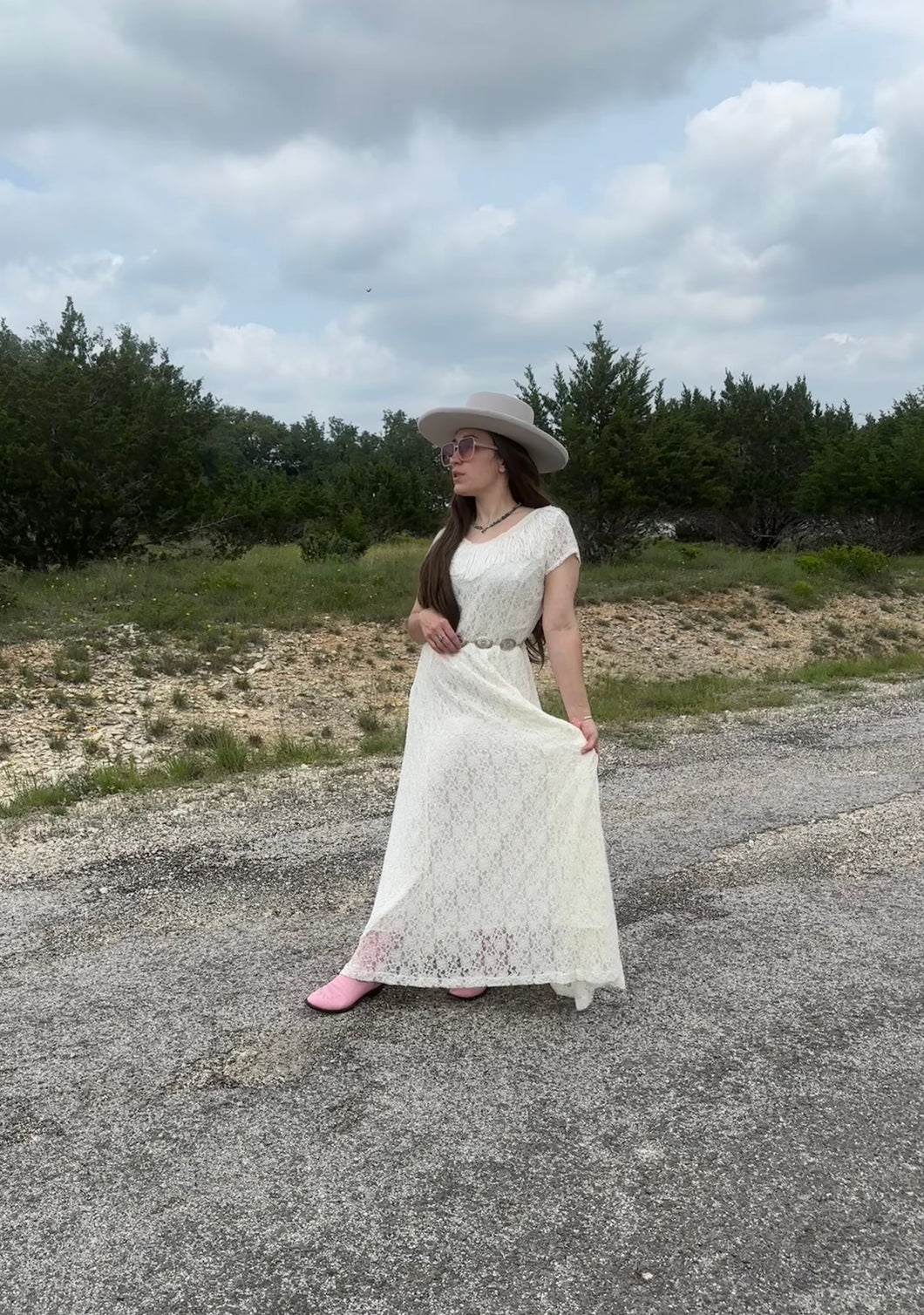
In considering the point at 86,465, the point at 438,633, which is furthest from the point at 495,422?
the point at 86,465

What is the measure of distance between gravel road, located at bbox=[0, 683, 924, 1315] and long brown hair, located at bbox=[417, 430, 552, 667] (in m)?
1.26

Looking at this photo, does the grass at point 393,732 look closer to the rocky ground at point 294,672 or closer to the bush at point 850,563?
the rocky ground at point 294,672

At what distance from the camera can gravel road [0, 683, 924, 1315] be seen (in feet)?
6.40

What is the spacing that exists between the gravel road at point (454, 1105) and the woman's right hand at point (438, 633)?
3.68ft

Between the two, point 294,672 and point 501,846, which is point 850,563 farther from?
point 501,846

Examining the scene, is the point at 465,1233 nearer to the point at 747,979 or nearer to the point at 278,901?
the point at 747,979

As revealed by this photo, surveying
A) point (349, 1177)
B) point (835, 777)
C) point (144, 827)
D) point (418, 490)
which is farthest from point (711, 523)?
point (349, 1177)

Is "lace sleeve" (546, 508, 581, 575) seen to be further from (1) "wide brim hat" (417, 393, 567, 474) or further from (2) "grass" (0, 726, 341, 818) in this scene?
(2) "grass" (0, 726, 341, 818)

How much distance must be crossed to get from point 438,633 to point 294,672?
25.6 feet

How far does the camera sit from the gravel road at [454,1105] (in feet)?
6.40

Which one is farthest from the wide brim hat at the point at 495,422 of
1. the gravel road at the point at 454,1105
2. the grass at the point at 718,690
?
the grass at the point at 718,690

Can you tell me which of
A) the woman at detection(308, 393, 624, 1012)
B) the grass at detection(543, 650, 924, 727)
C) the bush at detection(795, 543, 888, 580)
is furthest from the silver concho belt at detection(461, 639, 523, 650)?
the bush at detection(795, 543, 888, 580)

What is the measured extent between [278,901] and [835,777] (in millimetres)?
3611

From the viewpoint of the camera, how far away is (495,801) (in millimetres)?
3051
